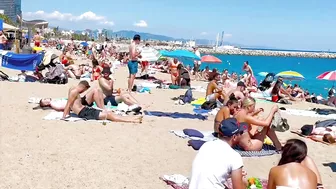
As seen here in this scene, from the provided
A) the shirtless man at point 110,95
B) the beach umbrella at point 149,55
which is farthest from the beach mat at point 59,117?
the beach umbrella at point 149,55

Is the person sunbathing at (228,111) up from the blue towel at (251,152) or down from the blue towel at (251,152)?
up

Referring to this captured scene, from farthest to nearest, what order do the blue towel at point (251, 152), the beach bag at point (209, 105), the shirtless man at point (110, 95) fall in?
1. the beach bag at point (209, 105)
2. the shirtless man at point (110, 95)
3. the blue towel at point (251, 152)

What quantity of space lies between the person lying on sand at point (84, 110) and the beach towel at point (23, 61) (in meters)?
6.03

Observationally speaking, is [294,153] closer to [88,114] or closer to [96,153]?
[96,153]

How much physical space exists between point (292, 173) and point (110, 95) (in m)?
5.92

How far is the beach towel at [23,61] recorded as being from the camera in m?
13.0

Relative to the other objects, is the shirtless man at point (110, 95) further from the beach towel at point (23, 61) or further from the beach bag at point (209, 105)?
the beach towel at point (23, 61)

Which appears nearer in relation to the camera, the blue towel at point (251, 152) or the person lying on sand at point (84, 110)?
the blue towel at point (251, 152)

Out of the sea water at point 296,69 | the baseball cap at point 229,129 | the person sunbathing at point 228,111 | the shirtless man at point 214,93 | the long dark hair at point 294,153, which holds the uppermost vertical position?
the baseball cap at point 229,129

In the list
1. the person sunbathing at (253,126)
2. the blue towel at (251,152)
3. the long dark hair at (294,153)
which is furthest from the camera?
the blue towel at (251,152)

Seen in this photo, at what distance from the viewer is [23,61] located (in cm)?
1302

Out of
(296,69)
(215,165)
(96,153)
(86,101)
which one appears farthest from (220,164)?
(296,69)

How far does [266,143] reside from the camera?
685 cm

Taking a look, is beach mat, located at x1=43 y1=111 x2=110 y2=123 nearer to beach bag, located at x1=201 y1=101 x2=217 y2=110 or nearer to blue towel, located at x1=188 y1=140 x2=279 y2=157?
blue towel, located at x1=188 y1=140 x2=279 y2=157
